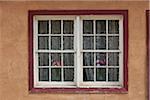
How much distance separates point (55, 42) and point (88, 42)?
0.68 metres

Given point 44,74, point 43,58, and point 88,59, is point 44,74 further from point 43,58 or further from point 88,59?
point 88,59

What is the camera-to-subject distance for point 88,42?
287 inches

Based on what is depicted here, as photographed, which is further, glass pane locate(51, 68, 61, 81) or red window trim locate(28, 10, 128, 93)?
glass pane locate(51, 68, 61, 81)

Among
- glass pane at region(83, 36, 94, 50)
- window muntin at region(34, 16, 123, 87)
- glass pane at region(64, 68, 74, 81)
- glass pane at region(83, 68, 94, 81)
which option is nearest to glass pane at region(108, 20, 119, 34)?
window muntin at region(34, 16, 123, 87)

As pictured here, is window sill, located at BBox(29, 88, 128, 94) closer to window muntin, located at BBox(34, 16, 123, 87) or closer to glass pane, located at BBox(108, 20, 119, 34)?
window muntin, located at BBox(34, 16, 123, 87)

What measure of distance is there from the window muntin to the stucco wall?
0.26 meters

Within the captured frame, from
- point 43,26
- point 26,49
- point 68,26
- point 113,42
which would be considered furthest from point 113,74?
point 26,49

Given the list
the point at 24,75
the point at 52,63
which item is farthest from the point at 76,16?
the point at 24,75

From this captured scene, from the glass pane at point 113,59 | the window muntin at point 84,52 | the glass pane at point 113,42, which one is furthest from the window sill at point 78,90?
the glass pane at point 113,42

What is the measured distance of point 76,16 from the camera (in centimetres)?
715

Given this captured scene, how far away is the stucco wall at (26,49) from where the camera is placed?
705 cm

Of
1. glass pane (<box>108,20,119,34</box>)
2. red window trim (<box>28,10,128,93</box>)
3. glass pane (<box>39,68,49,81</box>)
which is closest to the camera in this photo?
red window trim (<box>28,10,128,93</box>)

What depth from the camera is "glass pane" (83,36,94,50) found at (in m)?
7.29

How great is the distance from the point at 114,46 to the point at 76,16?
3.26 ft
